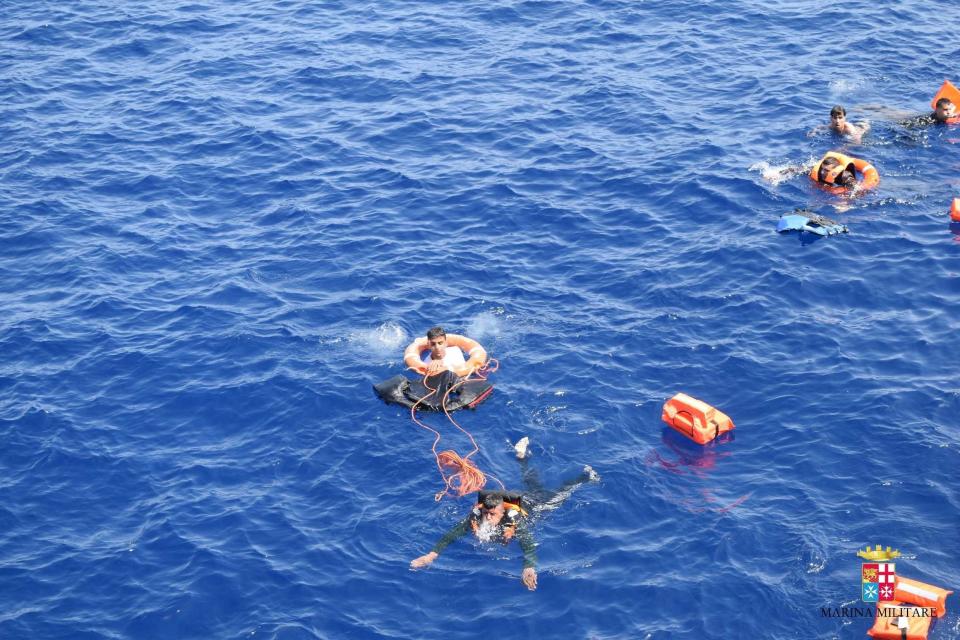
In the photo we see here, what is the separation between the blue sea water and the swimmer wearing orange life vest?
0.79m

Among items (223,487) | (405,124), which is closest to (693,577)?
(223,487)

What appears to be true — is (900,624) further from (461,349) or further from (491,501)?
(461,349)

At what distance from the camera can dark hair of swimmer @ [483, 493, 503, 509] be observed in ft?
57.4

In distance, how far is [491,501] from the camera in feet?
57.4

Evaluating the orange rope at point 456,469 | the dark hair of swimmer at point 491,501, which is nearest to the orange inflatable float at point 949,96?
the orange rope at point 456,469

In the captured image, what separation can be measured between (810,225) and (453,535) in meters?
12.2

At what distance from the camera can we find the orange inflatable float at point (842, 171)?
25859 mm

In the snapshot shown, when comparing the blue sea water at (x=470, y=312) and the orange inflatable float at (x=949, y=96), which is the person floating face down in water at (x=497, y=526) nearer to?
the blue sea water at (x=470, y=312)

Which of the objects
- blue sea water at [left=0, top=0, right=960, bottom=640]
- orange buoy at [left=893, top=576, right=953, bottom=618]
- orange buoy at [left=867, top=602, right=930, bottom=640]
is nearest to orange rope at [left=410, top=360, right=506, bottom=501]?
blue sea water at [left=0, top=0, right=960, bottom=640]

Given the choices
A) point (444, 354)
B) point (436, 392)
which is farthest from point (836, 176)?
point (436, 392)

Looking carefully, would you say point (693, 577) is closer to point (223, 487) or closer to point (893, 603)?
point (893, 603)

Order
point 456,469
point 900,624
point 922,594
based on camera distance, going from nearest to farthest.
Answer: point 900,624 < point 922,594 < point 456,469

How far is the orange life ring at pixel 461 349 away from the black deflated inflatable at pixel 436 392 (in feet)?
1.01

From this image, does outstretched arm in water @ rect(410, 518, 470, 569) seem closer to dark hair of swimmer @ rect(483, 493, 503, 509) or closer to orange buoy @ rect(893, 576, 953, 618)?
dark hair of swimmer @ rect(483, 493, 503, 509)
